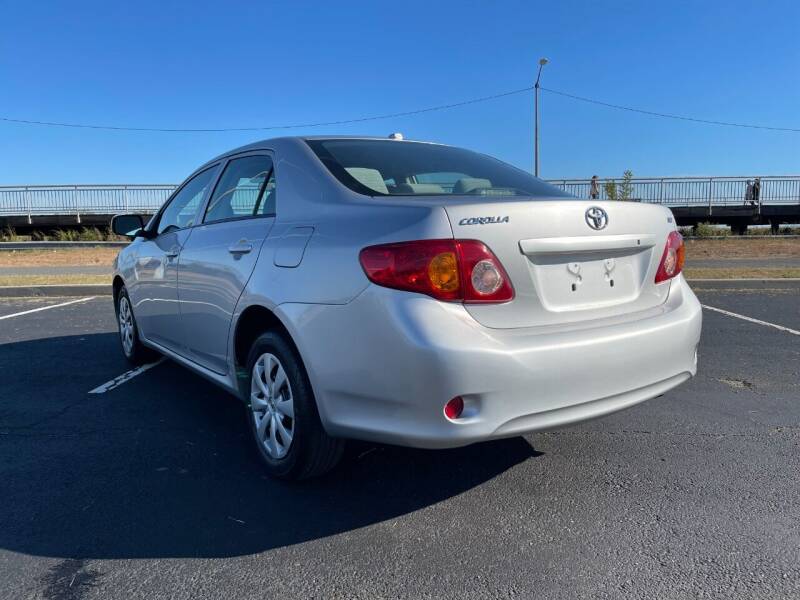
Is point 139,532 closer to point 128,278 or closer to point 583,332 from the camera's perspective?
point 583,332

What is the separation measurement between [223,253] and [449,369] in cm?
164

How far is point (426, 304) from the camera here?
2.17m

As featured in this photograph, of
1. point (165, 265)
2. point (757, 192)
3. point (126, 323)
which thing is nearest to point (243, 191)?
point (165, 265)

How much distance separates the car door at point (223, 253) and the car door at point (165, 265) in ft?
0.59

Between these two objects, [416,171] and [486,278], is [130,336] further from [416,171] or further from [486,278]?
[486,278]

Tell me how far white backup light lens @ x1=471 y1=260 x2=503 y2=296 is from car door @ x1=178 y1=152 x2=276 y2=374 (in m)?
1.17

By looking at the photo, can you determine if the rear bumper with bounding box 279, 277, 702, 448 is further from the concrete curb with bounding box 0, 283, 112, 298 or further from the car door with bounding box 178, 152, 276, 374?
the concrete curb with bounding box 0, 283, 112, 298

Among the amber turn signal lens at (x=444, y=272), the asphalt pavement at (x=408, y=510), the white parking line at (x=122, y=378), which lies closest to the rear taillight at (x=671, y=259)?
the asphalt pavement at (x=408, y=510)

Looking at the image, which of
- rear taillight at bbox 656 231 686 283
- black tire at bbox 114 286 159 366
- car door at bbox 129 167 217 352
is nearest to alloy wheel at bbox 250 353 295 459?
car door at bbox 129 167 217 352

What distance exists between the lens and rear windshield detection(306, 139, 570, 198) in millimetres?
2850

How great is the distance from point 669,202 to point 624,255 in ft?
78.0

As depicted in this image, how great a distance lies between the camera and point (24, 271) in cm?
1357

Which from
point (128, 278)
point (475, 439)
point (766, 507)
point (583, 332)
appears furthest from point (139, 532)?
point (128, 278)

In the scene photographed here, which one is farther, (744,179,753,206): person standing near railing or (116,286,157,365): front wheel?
(744,179,753,206): person standing near railing
